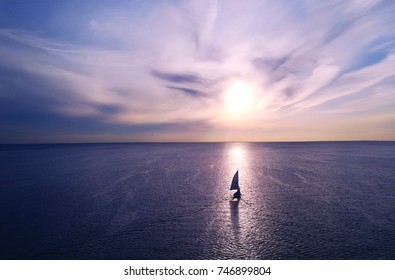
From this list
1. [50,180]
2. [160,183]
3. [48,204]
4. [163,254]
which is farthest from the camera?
[50,180]

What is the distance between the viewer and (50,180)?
238 feet

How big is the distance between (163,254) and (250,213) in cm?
2034

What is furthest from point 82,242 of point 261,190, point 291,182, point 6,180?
point 6,180

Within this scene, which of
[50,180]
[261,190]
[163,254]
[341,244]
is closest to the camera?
[163,254]

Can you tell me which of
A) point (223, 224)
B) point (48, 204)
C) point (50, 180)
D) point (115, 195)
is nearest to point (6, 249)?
point (48, 204)

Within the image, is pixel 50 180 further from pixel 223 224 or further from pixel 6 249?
pixel 223 224

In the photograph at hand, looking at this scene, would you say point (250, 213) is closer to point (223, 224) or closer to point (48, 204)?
point (223, 224)

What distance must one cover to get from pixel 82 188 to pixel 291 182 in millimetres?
57482

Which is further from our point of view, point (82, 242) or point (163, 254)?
point (82, 242)

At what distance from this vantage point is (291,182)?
2692 inches

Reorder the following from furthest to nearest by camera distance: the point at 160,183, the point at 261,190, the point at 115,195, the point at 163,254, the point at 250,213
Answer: the point at 160,183
the point at 261,190
the point at 115,195
the point at 250,213
the point at 163,254

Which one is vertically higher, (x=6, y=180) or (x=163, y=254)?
(x=6, y=180)

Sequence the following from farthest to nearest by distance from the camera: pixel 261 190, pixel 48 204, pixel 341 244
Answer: pixel 261 190, pixel 48 204, pixel 341 244

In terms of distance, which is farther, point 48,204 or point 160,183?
point 160,183
